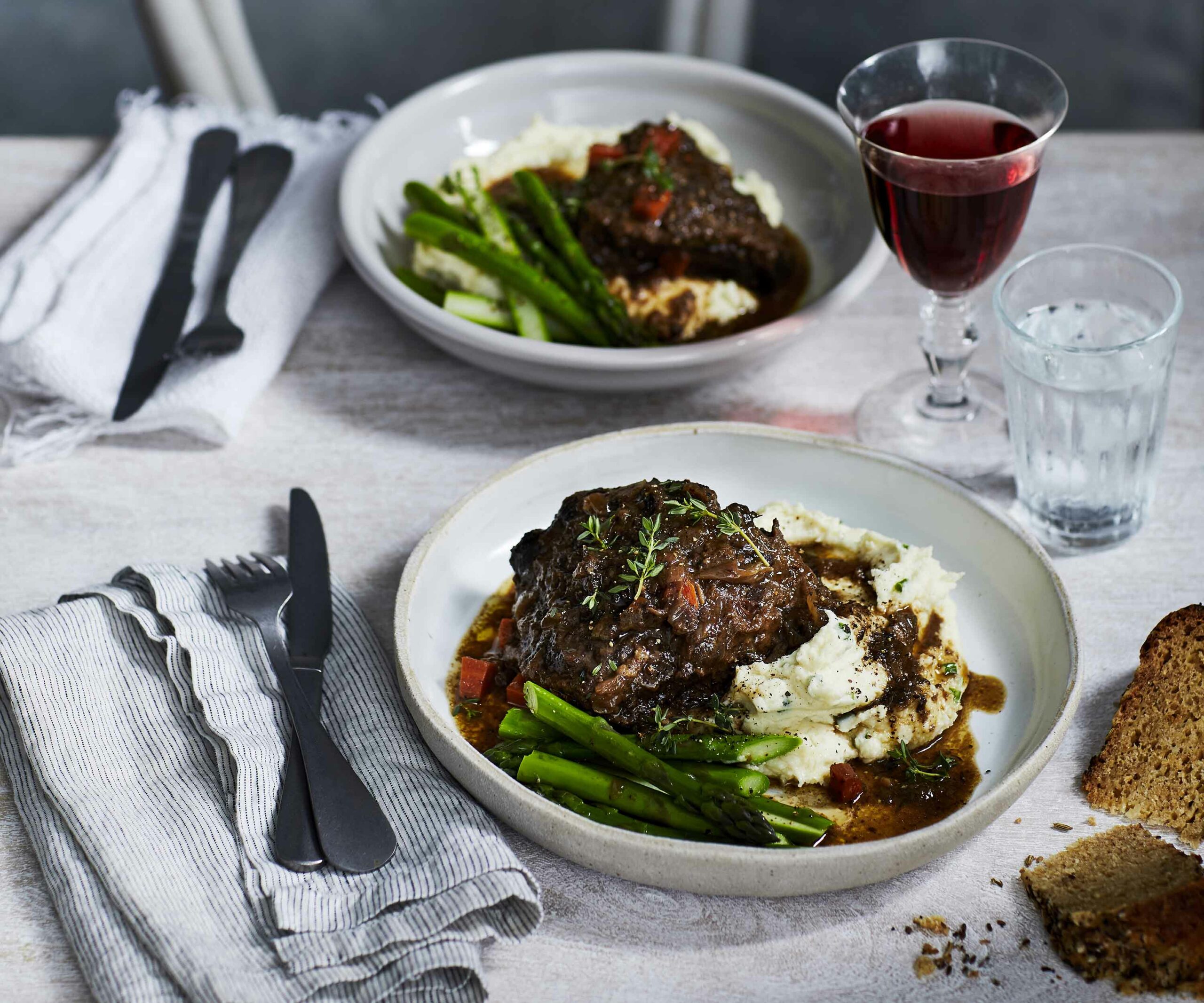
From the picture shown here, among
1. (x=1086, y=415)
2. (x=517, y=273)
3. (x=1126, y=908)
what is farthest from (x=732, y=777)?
(x=517, y=273)

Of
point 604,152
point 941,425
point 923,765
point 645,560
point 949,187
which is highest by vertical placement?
point 949,187

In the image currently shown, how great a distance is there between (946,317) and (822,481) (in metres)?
0.81

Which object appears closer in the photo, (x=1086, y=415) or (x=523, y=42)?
(x=1086, y=415)

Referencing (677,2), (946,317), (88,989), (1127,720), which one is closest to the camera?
(88,989)

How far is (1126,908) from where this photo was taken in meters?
2.65

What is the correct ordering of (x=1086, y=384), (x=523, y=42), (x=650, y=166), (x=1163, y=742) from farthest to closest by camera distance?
(x=523, y=42) → (x=650, y=166) → (x=1086, y=384) → (x=1163, y=742)

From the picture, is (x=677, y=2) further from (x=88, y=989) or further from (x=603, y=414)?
(x=88, y=989)

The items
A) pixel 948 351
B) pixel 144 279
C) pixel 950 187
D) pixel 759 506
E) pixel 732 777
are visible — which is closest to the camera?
pixel 732 777

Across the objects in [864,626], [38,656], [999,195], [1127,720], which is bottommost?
[1127,720]

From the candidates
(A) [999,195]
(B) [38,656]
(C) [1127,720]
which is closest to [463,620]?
(B) [38,656]

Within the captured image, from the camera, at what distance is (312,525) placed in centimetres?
374

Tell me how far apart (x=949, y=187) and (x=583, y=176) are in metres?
1.66

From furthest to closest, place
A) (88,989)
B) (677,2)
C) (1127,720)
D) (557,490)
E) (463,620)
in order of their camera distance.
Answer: (677,2), (557,490), (463,620), (1127,720), (88,989)

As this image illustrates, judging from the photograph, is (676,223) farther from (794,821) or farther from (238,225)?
(794,821)
